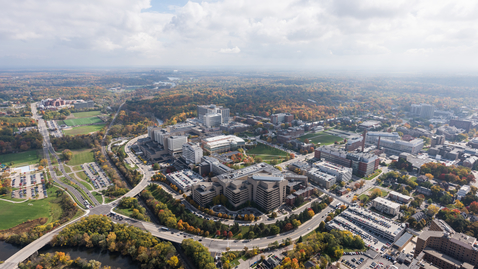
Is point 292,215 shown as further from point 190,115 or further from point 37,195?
point 190,115

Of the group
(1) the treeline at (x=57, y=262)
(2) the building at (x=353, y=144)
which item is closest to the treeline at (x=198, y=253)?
(1) the treeline at (x=57, y=262)

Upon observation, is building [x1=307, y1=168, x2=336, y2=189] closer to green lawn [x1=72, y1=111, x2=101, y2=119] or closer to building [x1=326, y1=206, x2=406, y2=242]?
building [x1=326, y1=206, x2=406, y2=242]

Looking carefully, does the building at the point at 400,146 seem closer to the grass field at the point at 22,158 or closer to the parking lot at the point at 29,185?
the parking lot at the point at 29,185

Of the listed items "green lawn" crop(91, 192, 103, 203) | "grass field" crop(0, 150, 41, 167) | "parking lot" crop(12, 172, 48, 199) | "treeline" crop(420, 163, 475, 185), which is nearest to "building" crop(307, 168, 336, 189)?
"treeline" crop(420, 163, 475, 185)

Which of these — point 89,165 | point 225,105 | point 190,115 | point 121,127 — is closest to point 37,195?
point 89,165

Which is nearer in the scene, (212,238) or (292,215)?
(212,238)

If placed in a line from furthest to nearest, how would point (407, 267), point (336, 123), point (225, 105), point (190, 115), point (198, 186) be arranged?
point (225, 105), point (190, 115), point (336, 123), point (198, 186), point (407, 267)

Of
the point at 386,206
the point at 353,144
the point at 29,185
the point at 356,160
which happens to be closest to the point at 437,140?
the point at 353,144
